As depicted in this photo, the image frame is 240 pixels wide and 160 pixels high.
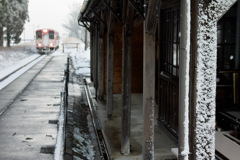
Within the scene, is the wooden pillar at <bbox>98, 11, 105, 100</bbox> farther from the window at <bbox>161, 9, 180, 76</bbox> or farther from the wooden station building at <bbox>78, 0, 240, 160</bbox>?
the window at <bbox>161, 9, 180, 76</bbox>

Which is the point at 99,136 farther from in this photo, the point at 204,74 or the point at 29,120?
the point at 204,74

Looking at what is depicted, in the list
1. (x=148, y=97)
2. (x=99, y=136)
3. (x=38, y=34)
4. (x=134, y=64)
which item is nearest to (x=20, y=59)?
(x=38, y=34)

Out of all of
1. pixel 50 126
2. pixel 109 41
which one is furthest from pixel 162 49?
pixel 50 126

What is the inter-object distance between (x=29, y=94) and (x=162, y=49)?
22.2 ft

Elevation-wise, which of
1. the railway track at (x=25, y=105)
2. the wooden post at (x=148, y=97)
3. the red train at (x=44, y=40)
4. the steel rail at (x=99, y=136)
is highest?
the red train at (x=44, y=40)

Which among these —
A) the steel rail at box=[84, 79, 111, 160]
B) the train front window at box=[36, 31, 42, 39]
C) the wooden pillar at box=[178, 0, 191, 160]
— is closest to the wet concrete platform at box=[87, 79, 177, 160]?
the steel rail at box=[84, 79, 111, 160]

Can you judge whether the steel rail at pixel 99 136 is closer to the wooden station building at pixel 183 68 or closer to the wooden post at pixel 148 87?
the wooden station building at pixel 183 68

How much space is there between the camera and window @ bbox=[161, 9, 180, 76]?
7.07 meters

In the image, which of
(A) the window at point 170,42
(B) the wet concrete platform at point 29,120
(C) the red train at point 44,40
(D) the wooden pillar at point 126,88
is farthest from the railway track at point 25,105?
(C) the red train at point 44,40

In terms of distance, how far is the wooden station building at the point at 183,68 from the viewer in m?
3.04

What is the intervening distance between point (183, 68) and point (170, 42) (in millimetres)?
4491

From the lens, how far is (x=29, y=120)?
9.22 meters

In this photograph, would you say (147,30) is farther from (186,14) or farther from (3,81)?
(3,81)

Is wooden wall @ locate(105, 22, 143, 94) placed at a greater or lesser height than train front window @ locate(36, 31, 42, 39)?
lesser
